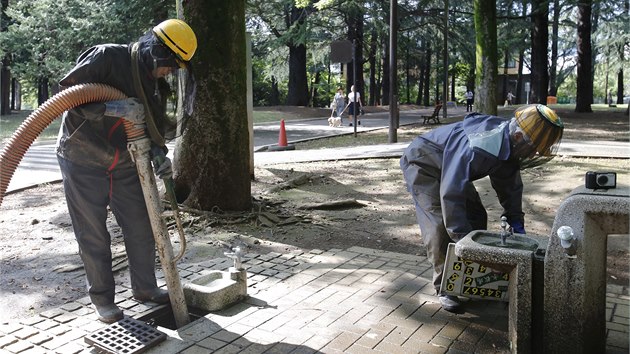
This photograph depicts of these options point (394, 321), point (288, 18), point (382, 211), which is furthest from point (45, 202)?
point (288, 18)

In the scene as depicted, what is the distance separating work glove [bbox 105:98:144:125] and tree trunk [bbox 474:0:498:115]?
9736 mm

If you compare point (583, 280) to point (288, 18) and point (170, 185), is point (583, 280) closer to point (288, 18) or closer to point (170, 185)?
point (170, 185)

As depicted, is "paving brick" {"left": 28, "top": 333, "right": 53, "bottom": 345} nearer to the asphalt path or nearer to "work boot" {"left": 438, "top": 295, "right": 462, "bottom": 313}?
"work boot" {"left": 438, "top": 295, "right": 462, "bottom": 313}

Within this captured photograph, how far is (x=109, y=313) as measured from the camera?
370 cm

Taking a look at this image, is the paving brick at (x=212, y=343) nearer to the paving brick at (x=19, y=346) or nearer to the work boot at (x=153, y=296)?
the work boot at (x=153, y=296)

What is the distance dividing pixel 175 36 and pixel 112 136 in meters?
0.80

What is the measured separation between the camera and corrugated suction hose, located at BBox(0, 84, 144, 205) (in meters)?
3.04

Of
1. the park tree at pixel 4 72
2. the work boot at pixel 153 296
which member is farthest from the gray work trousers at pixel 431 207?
the park tree at pixel 4 72

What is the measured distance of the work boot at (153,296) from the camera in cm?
407

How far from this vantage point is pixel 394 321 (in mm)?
3736

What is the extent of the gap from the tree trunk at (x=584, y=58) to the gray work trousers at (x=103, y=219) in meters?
24.7

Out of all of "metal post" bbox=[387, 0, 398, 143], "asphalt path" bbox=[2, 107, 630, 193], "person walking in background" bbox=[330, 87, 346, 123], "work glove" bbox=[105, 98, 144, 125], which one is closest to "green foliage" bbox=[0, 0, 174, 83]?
"asphalt path" bbox=[2, 107, 630, 193]

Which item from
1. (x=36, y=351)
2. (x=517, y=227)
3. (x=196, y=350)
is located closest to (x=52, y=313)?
(x=36, y=351)

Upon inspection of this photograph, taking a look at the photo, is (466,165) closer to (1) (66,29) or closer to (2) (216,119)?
(2) (216,119)
